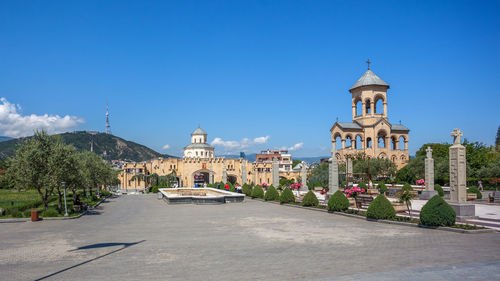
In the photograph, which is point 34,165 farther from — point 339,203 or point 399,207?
point 399,207

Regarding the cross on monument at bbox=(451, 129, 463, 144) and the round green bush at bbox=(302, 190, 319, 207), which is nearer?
the cross on monument at bbox=(451, 129, 463, 144)

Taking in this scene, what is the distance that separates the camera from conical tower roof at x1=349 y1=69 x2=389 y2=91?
5168 cm

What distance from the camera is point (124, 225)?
15.0m

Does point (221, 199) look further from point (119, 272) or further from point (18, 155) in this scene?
point (119, 272)

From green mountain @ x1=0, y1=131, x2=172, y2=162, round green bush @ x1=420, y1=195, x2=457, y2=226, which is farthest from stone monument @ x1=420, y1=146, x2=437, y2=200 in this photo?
green mountain @ x1=0, y1=131, x2=172, y2=162

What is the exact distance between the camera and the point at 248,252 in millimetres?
9359

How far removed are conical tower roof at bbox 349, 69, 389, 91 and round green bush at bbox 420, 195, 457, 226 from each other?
41448 millimetres

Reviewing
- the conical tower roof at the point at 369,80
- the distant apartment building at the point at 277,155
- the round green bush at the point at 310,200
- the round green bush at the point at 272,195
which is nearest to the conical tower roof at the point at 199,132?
the distant apartment building at the point at 277,155

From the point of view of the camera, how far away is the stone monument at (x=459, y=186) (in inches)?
565

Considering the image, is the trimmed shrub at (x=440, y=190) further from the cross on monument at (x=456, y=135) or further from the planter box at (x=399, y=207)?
the cross on monument at (x=456, y=135)

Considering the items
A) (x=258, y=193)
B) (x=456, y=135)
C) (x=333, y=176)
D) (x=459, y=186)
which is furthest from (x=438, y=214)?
(x=258, y=193)

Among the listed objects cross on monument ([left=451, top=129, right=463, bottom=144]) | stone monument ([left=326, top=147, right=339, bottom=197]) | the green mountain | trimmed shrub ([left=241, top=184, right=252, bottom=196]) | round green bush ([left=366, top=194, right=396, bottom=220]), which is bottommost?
trimmed shrub ([left=241, top=184, right=252, bottom=196])

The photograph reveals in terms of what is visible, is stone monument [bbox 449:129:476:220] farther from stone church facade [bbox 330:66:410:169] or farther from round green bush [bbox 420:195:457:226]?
stone church facade [bbox 330:66:410:169]

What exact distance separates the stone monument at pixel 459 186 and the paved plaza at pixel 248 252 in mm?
3131
